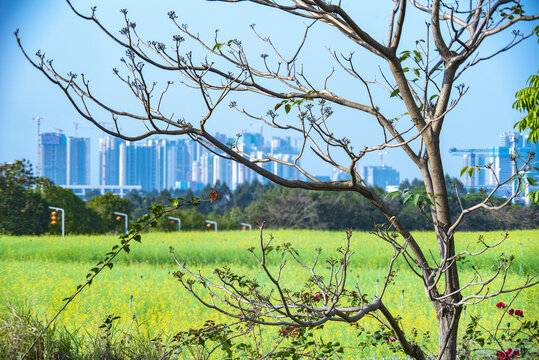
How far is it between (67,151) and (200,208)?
2.07 metres

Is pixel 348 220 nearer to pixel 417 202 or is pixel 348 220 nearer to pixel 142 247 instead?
pixel 142 247

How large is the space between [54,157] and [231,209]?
3.12 m

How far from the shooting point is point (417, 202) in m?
1.60

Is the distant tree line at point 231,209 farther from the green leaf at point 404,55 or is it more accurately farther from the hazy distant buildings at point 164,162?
the green leaf at point 404,55

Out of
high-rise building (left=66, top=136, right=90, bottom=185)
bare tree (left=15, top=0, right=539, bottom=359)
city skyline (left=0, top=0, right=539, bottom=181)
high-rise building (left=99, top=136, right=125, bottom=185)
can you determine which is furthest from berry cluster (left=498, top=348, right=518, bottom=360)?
high-rise building (left=99, top=136, right=125, bottom=185)

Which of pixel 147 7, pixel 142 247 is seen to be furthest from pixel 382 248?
pixel 147 7

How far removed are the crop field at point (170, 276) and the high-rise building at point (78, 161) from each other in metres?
0.83

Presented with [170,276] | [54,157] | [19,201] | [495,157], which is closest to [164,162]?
[54,157]

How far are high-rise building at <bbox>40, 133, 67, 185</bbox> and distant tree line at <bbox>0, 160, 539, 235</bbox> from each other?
0.59ft

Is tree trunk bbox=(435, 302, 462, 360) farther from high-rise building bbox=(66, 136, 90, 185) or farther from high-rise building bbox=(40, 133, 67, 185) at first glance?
high-rise building bbox=(66, 136, 90, 185)

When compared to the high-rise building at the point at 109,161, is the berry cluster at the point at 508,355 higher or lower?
lower

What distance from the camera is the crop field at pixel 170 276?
347 centimetres

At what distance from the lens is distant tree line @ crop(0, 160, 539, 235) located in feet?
16.5

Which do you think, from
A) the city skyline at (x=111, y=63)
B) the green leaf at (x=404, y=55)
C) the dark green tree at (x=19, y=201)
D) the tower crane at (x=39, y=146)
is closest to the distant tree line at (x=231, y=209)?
the dark green tree at (x=19, y=201)
